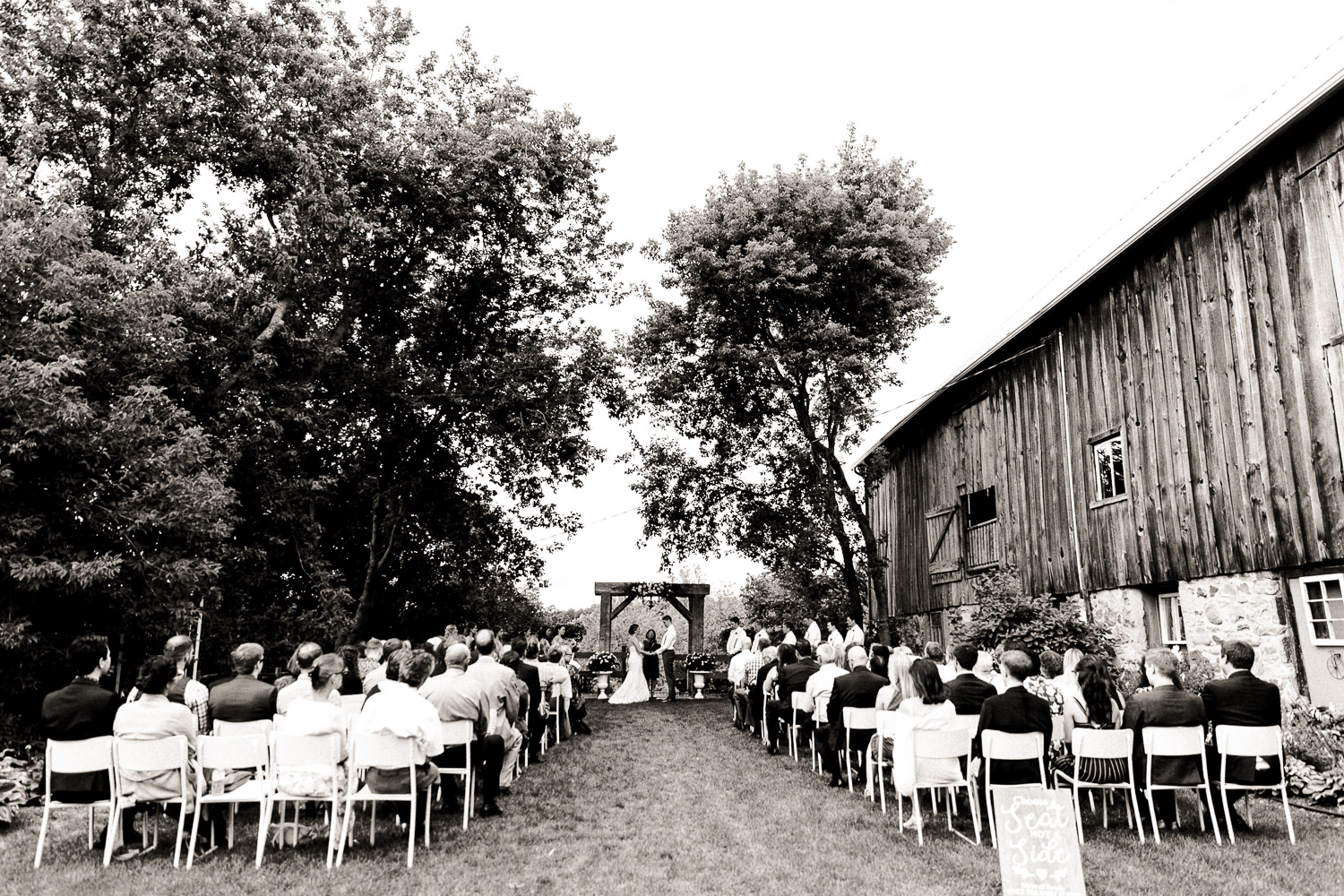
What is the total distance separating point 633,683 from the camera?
1989cm

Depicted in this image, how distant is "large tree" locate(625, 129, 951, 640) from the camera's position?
21.6 meters

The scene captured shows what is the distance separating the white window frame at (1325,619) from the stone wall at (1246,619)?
228 mm

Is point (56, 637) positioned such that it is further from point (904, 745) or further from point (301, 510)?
point (904, 745)

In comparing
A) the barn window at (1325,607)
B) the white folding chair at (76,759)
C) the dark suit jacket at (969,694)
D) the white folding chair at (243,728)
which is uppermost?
the barn window at (1325,607)

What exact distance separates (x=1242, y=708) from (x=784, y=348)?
51.8 feet

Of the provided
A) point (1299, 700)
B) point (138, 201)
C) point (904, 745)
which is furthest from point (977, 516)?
point (138, 201)

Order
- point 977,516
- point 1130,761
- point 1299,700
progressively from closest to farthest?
point 1130,761 → point 1299,700 → point 977,516

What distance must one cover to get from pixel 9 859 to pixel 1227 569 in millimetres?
12906

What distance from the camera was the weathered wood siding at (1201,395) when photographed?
1040 centimetres

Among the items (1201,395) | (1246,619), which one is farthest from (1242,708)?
(1201,395)

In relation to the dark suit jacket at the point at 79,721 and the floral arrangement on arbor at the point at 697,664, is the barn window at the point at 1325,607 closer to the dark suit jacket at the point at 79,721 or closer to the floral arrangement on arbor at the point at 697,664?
the dark suit jacket at the point at 79,721

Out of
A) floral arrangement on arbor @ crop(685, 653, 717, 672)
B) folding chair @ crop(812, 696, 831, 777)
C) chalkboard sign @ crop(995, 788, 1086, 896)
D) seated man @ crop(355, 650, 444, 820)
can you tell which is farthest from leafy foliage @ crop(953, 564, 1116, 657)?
seated man @ crop(355, 650, 444, 820)

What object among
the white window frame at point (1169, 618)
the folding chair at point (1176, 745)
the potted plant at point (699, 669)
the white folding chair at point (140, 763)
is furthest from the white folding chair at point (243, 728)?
the potted plant at point (699, 669)

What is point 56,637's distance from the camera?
1038 centimetres
